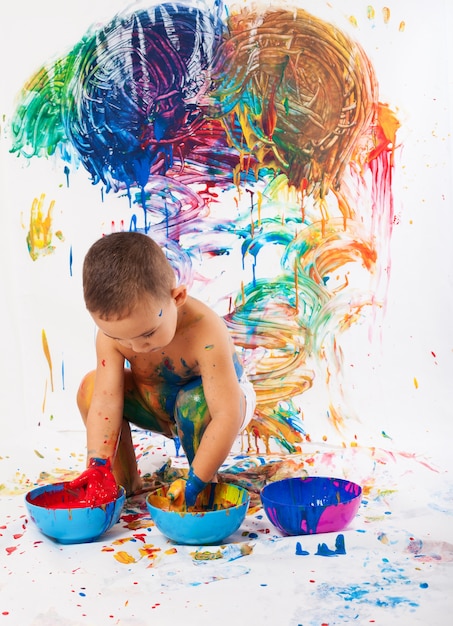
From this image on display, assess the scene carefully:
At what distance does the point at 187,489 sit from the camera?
1.80 m

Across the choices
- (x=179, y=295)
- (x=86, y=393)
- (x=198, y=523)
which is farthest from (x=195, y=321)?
(x=198, y=523)

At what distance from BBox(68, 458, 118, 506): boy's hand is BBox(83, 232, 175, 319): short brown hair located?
1.28 ft

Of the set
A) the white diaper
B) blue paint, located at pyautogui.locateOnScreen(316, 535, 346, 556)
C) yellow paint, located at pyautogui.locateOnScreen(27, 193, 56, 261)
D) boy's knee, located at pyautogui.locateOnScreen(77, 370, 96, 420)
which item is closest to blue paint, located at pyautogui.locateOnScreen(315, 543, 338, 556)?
blue paint, located at pyautogui.locateOnScreen(316, 535, 346, 556)

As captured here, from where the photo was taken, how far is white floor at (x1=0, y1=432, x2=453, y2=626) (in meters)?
1.40

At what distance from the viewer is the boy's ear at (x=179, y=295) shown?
1.80 metres

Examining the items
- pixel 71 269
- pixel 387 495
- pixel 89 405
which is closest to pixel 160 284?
pixel 89 405

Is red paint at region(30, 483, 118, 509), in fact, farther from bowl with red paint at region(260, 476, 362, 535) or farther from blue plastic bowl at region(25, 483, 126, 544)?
bowl with red paint at region(260, 476, 362, 535)

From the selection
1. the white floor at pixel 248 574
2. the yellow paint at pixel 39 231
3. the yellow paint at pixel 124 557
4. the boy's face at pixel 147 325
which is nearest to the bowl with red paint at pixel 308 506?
the white floor at pixel 248 574

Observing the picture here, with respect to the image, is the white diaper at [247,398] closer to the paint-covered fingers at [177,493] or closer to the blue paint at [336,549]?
the paint-covered fingers at [177,493]

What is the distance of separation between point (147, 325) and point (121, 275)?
11 centimetres

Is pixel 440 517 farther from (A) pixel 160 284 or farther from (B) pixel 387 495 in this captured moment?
(A) pixel 160 284

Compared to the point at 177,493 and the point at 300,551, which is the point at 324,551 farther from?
the point at 177,493

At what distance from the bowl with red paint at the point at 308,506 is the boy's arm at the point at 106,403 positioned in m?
0.36

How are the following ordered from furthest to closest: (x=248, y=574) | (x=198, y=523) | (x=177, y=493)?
(x=177, y=493) → (x=198, y=523) → (x=248, y=574)
